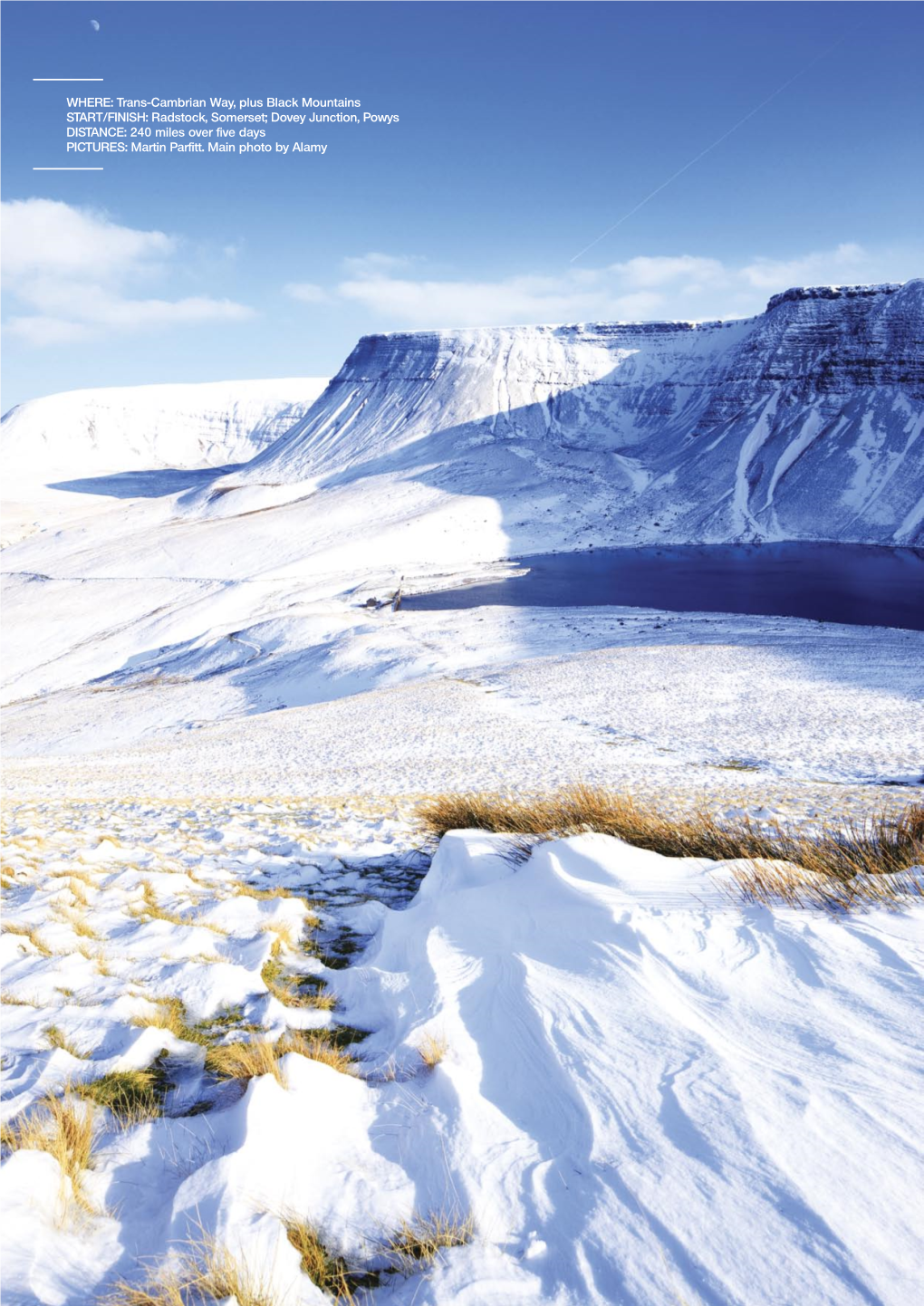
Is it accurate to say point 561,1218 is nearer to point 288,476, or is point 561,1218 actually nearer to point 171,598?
point 171,598

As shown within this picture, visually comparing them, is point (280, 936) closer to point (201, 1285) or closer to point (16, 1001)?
point (16, 1001)

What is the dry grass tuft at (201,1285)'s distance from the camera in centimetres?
204

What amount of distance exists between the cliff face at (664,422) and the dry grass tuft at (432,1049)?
71.8 m

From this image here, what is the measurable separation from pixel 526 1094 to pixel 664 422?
126 m

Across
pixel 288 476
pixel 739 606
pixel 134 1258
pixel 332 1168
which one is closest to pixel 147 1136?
pixel 134 1258

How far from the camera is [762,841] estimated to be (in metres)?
5.76

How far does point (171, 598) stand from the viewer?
56.2m

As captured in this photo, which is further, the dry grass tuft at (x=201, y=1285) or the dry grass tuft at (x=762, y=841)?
the dry grass tuft at (x=762, y=841)

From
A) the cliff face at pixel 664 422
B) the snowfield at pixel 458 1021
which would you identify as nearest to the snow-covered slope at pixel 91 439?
the cliff face at pixel 664 422

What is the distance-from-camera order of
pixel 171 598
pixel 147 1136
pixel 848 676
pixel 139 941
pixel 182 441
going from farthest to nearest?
pixel 182 441
pixel 171 598
pixel 848 676
pixel 139 941
pixel 147 1136

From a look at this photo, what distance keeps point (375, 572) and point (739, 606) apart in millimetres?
31484

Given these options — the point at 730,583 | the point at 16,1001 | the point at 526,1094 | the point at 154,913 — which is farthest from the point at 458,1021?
the point at 730,583

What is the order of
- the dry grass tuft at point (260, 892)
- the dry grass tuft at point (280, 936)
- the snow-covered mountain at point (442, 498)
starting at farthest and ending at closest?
the snow-covered mountain at point (442, 498) < the dry grass tuft at point (260, 892) < the dry grass tuft at point (280, 936)

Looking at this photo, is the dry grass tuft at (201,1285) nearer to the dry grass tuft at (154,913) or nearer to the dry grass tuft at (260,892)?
the dry grass tuft at (154,913)
